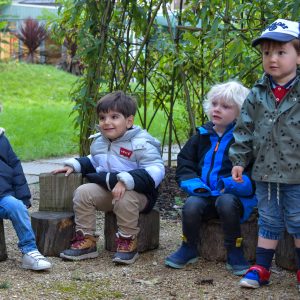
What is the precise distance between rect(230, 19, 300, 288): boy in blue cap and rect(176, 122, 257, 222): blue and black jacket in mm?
241

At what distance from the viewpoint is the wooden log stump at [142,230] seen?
4.86 m

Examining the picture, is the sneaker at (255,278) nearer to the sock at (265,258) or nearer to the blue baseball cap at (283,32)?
the sock at (265,258)

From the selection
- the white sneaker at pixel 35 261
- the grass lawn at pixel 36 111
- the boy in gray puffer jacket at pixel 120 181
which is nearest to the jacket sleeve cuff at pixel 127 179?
the boy in gray puffer jacket at pixel 120 181

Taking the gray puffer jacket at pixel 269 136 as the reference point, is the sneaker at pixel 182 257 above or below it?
below

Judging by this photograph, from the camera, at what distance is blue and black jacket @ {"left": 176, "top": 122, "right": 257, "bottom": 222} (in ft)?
14.4

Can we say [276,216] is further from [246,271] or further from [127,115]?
[127,115]

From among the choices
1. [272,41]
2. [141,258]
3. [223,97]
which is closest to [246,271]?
[141,258]

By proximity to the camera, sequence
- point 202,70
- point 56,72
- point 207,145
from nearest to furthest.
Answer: point 207,145
point 202,70
point 56,72

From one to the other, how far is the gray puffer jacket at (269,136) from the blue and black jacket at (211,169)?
0.25 m

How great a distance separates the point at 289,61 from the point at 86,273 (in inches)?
68.4

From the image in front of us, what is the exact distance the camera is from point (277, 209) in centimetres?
411

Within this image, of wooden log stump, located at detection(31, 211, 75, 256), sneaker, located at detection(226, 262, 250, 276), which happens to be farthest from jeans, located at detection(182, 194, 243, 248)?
wooden log stump, located at detection(31, 211, 75, 256)

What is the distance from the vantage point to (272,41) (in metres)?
4.01

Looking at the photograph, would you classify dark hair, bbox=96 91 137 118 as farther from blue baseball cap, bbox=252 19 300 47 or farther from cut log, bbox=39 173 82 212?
blue baseball cap, bbox=252 19 300 47
